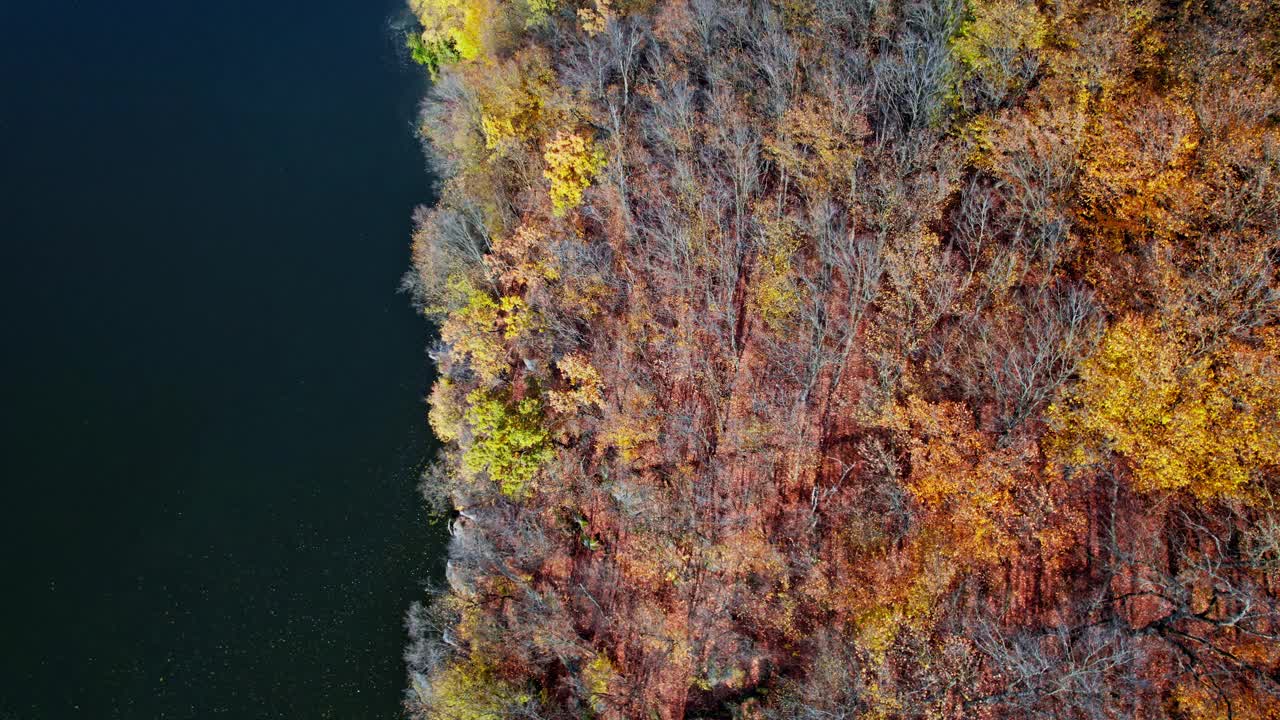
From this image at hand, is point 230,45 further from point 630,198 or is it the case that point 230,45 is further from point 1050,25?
point 1050,25

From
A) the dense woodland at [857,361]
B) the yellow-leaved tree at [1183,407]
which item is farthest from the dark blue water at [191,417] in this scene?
the yellow-leaved tree at [1183,407]

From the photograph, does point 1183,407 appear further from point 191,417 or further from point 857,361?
point 191,417

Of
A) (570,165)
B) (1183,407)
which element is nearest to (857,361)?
(1183,407)

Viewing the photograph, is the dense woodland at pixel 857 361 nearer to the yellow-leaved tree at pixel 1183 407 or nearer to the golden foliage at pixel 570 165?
the yellow-leaved tree at pixel 1183 407

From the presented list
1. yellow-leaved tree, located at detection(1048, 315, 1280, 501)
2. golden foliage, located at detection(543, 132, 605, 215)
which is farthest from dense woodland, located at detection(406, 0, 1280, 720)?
golden foliage, located at detection(543, 132, 605, 215)

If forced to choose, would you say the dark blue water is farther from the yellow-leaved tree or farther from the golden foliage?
the yellow-leaved tree

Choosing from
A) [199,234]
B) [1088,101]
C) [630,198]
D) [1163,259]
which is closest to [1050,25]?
[1088,101]
